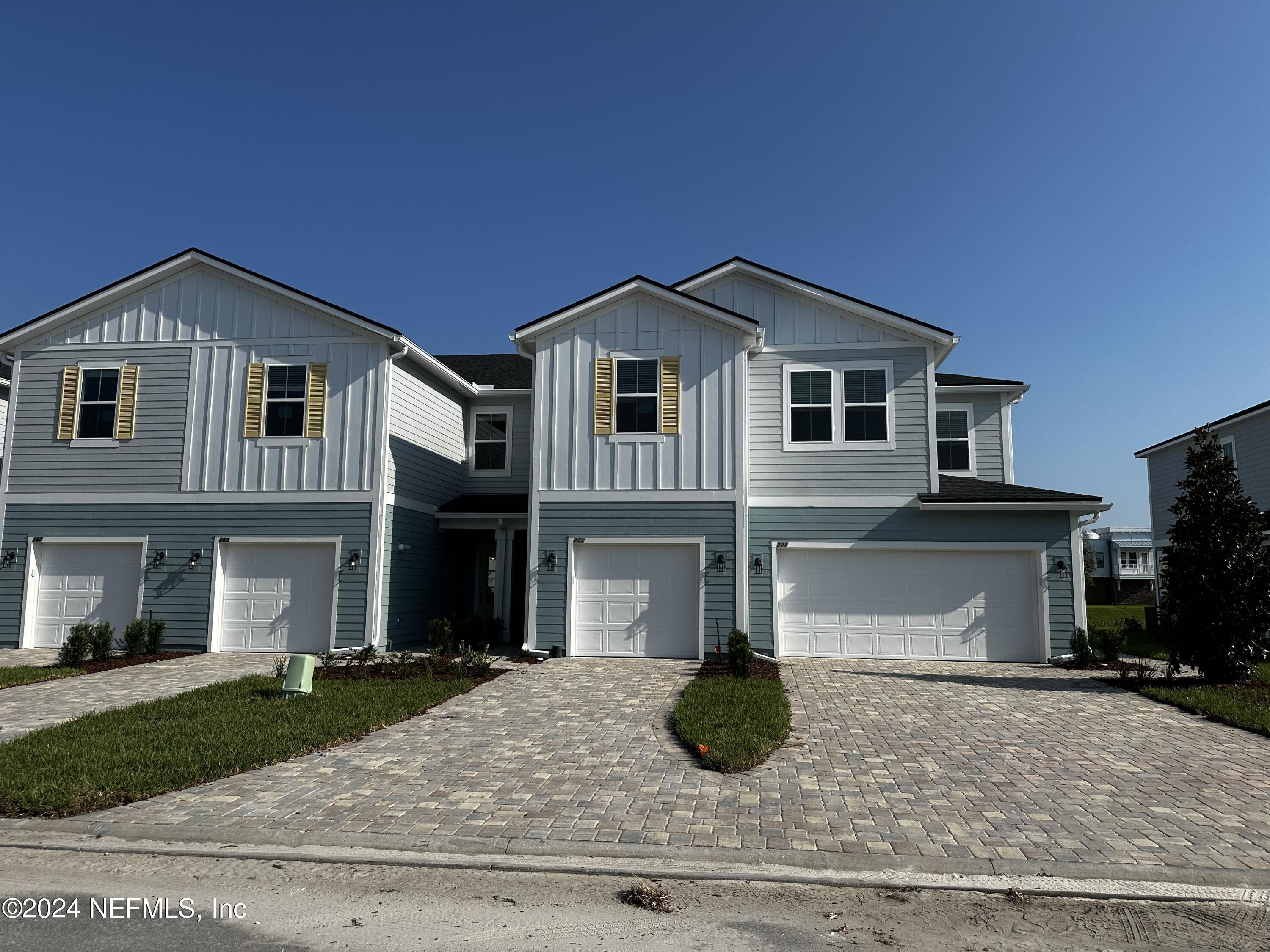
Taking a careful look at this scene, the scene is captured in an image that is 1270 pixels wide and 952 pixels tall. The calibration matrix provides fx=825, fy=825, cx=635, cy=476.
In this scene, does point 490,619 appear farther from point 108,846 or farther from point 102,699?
point 108,846

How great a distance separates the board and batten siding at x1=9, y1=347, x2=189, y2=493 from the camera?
15.9 metres

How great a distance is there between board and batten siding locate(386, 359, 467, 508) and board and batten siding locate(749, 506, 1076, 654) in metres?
6.74

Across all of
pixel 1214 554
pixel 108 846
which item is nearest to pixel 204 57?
pixel 108 846

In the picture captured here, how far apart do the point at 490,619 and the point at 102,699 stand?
8.03 metres

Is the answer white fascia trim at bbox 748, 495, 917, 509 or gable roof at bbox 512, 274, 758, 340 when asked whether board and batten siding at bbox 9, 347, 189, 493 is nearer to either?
gable roof at bbox 512, 274, 758, 340

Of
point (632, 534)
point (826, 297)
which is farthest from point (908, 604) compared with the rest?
point (826, 297)

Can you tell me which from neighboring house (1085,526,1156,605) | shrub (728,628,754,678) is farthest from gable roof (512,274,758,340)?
neighboring house (1085,526,1156,605)

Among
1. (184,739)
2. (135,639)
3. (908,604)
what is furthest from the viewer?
(908,604)

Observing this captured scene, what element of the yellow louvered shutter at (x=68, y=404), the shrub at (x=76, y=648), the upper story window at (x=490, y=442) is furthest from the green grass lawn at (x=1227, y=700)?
the yellow louvered shutter at (x=68, y=404)

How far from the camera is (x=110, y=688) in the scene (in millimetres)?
11352

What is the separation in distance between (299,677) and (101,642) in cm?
588

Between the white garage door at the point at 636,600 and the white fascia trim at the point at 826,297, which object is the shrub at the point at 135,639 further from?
the white fascia trim at the point at 826,297

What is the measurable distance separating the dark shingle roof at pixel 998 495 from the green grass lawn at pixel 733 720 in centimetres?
545

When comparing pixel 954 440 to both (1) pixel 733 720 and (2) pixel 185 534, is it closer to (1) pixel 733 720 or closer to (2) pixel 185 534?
(1) pixel 733 720
